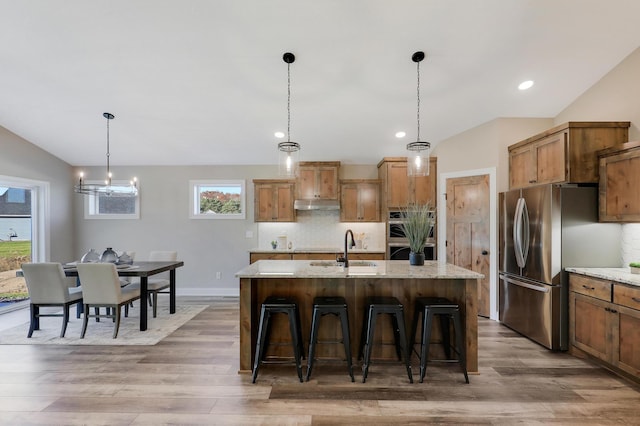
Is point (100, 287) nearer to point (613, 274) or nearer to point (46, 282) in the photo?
point (46, 282)

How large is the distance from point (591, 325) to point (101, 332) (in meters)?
5.51

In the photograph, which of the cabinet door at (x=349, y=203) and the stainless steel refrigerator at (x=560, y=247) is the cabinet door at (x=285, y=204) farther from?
the stainless steel refrigerator at (x=560, y=247)

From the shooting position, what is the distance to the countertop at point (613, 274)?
273cm

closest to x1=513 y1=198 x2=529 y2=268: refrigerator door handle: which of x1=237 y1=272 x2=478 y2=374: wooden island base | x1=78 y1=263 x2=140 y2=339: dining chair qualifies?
x1=237 y1=272 x2=478 y2=374: wooden island base

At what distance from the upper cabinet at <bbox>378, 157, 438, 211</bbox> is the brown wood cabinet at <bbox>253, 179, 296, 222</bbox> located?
5.78ft

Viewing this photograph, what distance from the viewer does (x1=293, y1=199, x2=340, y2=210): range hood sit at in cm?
569

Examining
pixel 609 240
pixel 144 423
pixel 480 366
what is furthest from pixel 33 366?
pixel 609 240

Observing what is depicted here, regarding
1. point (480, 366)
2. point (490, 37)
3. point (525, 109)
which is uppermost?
point (490, 37)

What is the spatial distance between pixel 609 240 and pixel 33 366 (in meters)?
6.01

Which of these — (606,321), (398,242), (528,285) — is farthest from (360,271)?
(398,242)

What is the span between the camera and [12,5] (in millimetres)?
2781

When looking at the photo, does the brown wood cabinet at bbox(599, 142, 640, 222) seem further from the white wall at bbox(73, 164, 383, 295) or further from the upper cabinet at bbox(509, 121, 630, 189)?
the white wall at bbox(73, 164, 383, 295)

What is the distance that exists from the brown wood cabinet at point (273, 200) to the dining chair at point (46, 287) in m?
2.94

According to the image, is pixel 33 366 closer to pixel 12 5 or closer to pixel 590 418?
pixel 12 5
